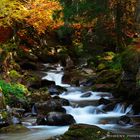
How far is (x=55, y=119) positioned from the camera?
44.4 feet

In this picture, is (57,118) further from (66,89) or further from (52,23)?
(52,23)

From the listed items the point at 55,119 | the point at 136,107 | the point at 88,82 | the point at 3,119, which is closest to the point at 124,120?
the point at 136,107

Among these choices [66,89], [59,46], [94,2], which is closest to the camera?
[66,89]

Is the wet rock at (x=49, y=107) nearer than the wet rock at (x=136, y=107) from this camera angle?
Yes

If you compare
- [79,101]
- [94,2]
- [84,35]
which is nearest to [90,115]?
[79,101]

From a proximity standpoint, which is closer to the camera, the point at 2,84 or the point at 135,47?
the point at 2,84

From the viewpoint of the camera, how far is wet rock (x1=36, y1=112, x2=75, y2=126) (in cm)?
1344

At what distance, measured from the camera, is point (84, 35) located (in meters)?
26.8

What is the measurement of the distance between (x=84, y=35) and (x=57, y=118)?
13.8m

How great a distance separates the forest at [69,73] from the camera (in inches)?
522

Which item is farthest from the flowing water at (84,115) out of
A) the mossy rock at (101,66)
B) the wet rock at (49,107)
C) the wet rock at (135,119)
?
the mossy rock at (101,66)

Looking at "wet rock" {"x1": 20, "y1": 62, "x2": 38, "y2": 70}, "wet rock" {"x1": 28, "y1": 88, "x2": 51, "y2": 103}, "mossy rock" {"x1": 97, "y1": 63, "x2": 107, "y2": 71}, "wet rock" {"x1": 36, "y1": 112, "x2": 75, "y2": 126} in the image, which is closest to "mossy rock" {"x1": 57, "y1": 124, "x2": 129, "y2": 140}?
"wet rock" {"x1": 36, "y1": 112, "x2": 75, "y2": 126}

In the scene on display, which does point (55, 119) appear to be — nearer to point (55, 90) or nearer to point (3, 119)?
point (3, 119)

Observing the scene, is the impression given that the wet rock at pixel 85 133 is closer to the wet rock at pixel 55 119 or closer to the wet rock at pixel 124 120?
the wet rock at pixel 55 119
